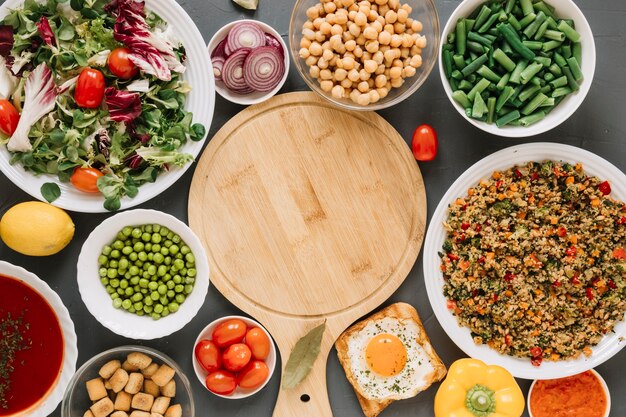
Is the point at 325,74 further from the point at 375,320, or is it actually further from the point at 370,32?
the point at 375,320

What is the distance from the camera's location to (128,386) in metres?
3.24

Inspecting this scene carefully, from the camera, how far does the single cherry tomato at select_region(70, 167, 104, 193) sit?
3.04m

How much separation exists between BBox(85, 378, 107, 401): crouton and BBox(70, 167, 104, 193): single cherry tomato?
1027mm

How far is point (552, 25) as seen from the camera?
3.05 m

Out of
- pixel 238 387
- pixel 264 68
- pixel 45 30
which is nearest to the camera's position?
pixel 45 30

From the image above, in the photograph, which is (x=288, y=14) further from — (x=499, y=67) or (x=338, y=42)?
(x=499, y=67)

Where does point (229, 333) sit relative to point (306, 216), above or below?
below

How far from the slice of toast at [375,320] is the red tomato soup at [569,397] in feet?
1.83

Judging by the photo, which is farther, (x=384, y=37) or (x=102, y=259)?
(x=102, y=259)

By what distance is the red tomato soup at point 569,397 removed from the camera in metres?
3.33

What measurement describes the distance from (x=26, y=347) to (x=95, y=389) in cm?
42

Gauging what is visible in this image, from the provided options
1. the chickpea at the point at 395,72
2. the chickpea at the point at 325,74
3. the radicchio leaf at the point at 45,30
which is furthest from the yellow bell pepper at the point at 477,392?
the radicchio leaf at the point at 45,30

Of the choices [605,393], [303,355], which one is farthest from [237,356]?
[605,393]

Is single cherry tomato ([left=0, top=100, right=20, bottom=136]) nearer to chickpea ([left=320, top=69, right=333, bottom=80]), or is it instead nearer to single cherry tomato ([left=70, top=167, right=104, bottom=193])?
single cherry tomato ([left=70, top=167, right=104, bottom=193])
